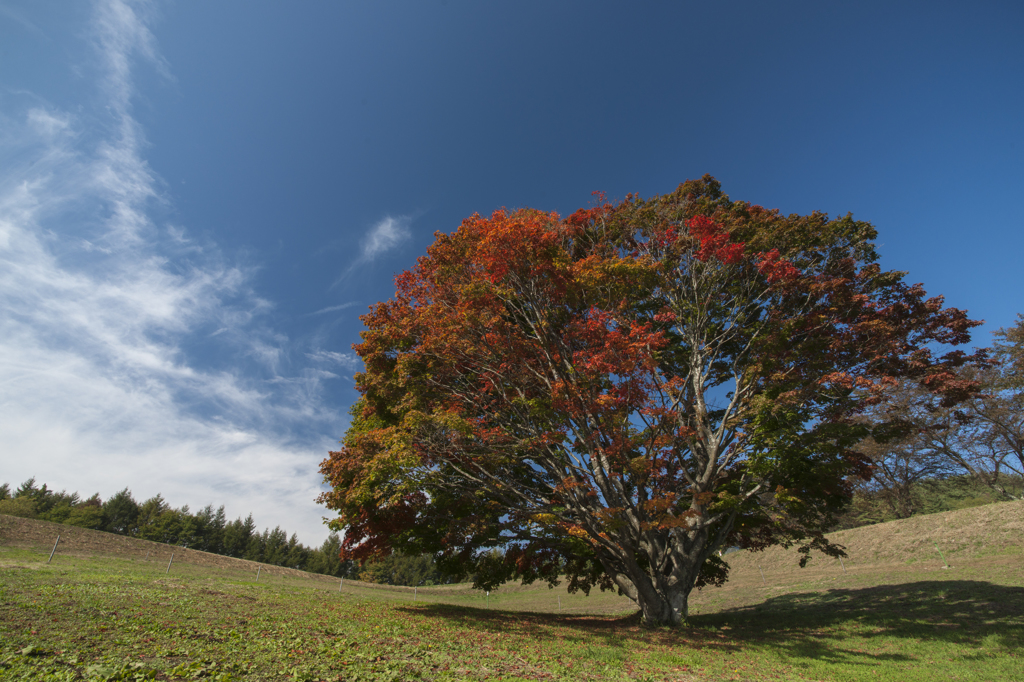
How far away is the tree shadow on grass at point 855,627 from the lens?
33.4 feet

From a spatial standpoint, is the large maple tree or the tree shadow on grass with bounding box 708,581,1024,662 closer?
the tree shadow on grass with bounding box 708,581,1024,662

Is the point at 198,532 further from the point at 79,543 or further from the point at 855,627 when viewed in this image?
the point at 855,627

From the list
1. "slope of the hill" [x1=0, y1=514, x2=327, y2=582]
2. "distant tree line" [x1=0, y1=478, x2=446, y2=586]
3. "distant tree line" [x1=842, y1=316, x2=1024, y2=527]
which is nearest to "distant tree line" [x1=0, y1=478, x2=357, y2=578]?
"distant tree line" [x1=0, y1=478, x2=446, y2=586]

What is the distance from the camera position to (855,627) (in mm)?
12500

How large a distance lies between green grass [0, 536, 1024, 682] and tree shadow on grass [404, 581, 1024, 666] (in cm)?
7

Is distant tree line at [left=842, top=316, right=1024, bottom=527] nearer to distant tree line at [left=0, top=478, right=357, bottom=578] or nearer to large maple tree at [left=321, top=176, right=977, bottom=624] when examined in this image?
large maple tree at [left=321, top=176, right=977, bottom=624]

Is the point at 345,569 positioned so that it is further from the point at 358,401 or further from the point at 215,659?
the point at 215,659

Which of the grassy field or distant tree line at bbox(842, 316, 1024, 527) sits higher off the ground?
distant tree line at bbox(842, 316, 1024, 527)

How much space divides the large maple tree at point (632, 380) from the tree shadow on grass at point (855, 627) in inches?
85.3

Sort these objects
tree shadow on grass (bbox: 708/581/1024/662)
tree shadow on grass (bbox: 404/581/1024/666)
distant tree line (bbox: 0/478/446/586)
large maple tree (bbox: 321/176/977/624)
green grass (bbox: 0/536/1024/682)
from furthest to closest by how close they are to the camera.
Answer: distant tree line (bbox: 0/478/446/586)
large maple tree (bbox: 321/176/977/624)
tree shadow on grass (bbox: 708/581/1024/662)
tree shadow on grass (bbox: 404/581/1024/666)
green grass (bbox: 0/536/1024/682)

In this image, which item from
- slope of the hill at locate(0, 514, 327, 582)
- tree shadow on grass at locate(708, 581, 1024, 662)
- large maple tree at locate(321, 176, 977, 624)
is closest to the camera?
tree shadow on grass at locate(708, 581, 1024, 662)

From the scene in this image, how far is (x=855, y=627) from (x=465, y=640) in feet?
40.1

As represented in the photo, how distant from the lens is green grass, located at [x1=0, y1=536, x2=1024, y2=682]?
5.40 m

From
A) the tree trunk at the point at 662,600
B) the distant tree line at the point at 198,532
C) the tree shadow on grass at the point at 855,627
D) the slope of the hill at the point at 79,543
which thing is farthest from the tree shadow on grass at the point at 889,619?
the distant tree line at the point at 198,532
